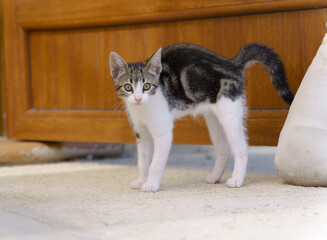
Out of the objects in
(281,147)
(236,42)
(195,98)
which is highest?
(236,42)

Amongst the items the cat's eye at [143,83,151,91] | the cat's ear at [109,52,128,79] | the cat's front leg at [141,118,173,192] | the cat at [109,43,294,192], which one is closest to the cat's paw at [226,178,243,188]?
the cat at [109,43,294,192]

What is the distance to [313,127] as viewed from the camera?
1.94m

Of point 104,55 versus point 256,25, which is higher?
point 256,25

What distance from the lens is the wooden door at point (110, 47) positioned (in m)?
2.46

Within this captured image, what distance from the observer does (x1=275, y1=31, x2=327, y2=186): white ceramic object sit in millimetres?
1911

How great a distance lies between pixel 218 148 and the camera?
2.31 m

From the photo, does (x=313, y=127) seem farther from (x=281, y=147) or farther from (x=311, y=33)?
(x=311, y=33)

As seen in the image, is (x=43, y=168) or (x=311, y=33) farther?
(x=43, y=168)

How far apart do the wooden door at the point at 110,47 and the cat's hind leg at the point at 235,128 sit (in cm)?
46

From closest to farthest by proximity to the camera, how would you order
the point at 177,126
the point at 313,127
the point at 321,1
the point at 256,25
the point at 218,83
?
the point at 313,127 < the point at 218,83 < the point at 321,1 < the point at 256,25 < the point at 177,126

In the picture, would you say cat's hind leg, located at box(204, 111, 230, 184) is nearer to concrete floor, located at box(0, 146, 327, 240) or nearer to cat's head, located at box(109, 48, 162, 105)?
concrete floor, located at box(0, 146, 327, 240)

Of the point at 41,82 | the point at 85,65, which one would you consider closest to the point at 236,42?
the point at 85,65

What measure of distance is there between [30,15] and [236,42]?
1506 millimetres

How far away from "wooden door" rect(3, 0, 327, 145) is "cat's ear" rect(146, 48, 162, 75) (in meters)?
0.64
